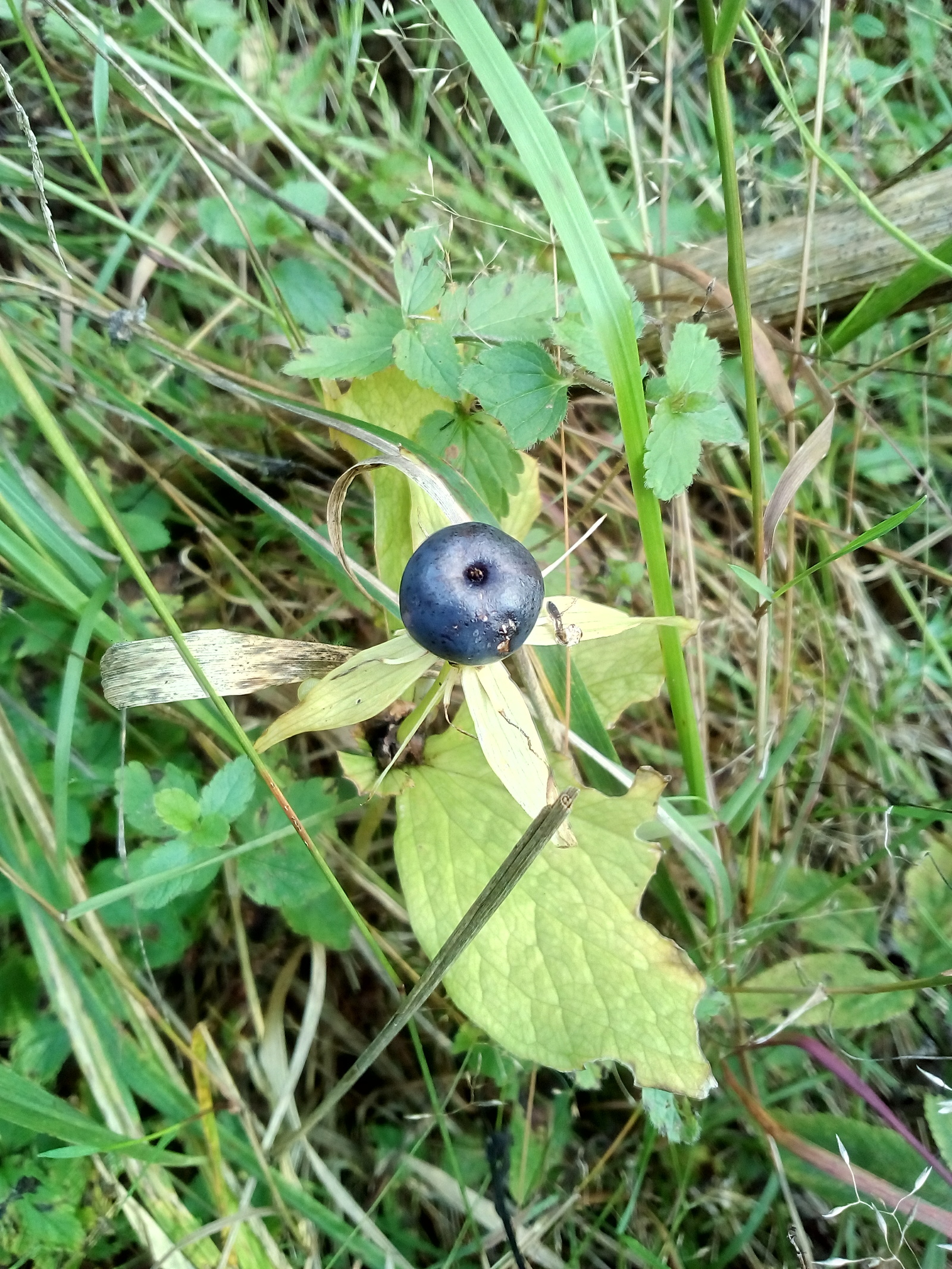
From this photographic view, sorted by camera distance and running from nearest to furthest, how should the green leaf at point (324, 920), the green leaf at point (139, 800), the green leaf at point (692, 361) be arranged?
the green leaf at point (692, 361), the green leaf at point (139, 800), the green leaf at point (324, 920)

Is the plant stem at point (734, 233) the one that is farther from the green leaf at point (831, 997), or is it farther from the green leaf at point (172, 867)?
the green leaf at point (172, 867)

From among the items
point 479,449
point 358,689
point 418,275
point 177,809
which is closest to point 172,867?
point 177,809

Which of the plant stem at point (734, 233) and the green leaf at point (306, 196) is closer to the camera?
the plant stem at point (734, 233)

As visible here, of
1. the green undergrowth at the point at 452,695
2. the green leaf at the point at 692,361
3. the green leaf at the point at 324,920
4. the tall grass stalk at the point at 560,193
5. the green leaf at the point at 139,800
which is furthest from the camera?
the green leaf at the point at 324,920

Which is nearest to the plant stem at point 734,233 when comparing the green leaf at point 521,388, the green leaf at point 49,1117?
the green leaf at point 521,388

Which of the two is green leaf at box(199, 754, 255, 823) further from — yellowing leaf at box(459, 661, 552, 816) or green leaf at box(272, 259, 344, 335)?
green leaf at box(272, 259, 344, 335)

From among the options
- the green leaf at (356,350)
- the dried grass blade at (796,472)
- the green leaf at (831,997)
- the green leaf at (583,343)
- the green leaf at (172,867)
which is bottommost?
the green leaf at (831,997)
